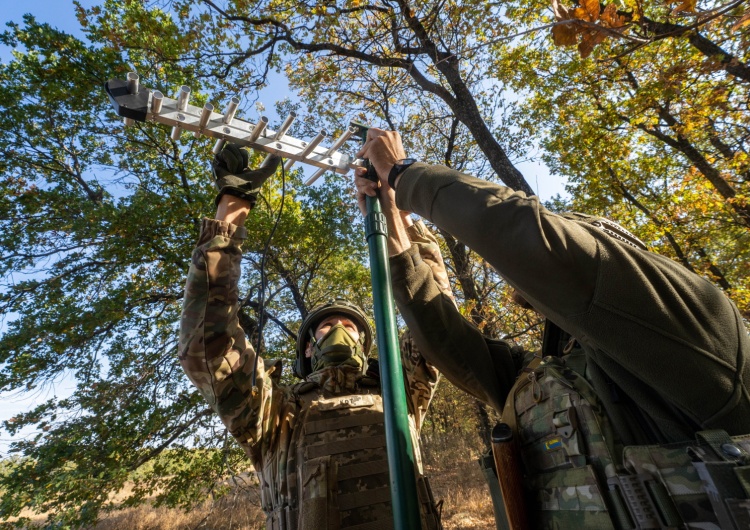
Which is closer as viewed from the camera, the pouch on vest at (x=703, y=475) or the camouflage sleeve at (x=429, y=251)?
the pouch on vest at (x=703, y=475)

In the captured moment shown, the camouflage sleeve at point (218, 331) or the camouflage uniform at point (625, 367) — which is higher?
the camouflage sleeve at point (218, 331)

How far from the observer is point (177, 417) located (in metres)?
7.83

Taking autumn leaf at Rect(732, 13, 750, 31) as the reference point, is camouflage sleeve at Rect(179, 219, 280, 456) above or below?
below

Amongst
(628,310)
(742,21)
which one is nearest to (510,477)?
(628,310)

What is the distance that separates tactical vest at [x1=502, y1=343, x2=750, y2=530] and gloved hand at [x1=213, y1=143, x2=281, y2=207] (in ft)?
6.81

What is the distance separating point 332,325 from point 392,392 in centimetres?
250

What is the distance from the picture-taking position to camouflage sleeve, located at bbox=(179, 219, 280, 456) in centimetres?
212

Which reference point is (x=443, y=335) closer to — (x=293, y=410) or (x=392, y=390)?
(x=392, y=390)

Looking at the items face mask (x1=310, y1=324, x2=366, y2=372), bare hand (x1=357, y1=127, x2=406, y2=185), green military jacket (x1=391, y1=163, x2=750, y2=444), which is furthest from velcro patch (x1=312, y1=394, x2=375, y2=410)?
green military jacket (x1=391, y1=163, x2=750, y2=444)

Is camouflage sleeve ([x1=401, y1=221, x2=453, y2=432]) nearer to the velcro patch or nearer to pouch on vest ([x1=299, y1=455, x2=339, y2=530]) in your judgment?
the velcro patch

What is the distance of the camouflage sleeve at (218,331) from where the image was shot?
6.97 ft

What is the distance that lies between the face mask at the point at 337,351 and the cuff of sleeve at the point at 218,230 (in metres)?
1.55

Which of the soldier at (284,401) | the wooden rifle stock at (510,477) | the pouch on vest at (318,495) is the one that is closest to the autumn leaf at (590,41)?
the soldier at (284,401)

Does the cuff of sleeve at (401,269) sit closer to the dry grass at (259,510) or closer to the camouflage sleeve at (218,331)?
the camouflage sleeve at (218,331)
